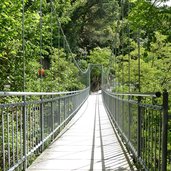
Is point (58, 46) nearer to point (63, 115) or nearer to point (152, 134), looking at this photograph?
point (63, 115)

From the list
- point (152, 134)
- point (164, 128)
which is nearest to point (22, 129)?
point (152, 134)

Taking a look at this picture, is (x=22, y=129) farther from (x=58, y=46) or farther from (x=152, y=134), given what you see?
(x=58, y=46)

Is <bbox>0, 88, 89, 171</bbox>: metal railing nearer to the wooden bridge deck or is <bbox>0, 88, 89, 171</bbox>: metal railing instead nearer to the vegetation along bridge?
the vegetation along bridge

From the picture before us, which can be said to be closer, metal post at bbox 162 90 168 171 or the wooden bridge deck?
metal post at bbox 162 90 168 171

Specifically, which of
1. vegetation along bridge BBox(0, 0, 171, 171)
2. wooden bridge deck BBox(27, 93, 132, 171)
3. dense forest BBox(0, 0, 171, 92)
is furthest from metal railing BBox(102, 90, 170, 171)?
dense forest BBox(0, 0, 171, 92)

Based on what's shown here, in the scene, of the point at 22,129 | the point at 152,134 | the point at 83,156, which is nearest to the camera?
the point at 152,134

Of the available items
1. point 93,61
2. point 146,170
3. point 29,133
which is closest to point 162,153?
point 146,170

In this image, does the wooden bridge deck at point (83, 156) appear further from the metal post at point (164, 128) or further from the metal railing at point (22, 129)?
the metal post at point (164, 128)

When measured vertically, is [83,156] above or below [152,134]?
below

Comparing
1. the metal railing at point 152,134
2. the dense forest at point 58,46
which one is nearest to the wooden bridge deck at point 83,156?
the metal railing at point 152,134

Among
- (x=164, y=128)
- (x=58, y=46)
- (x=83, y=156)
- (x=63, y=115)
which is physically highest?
(x=58, y=46)

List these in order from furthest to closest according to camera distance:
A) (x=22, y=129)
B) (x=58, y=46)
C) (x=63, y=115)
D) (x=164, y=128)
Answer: (x=58, y=46) → (x=63, y=115) → (x=22, y=129) → (x=164, y=128)

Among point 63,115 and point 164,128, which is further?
point 63,115

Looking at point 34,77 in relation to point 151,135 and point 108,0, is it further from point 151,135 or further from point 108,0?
point 108,0
